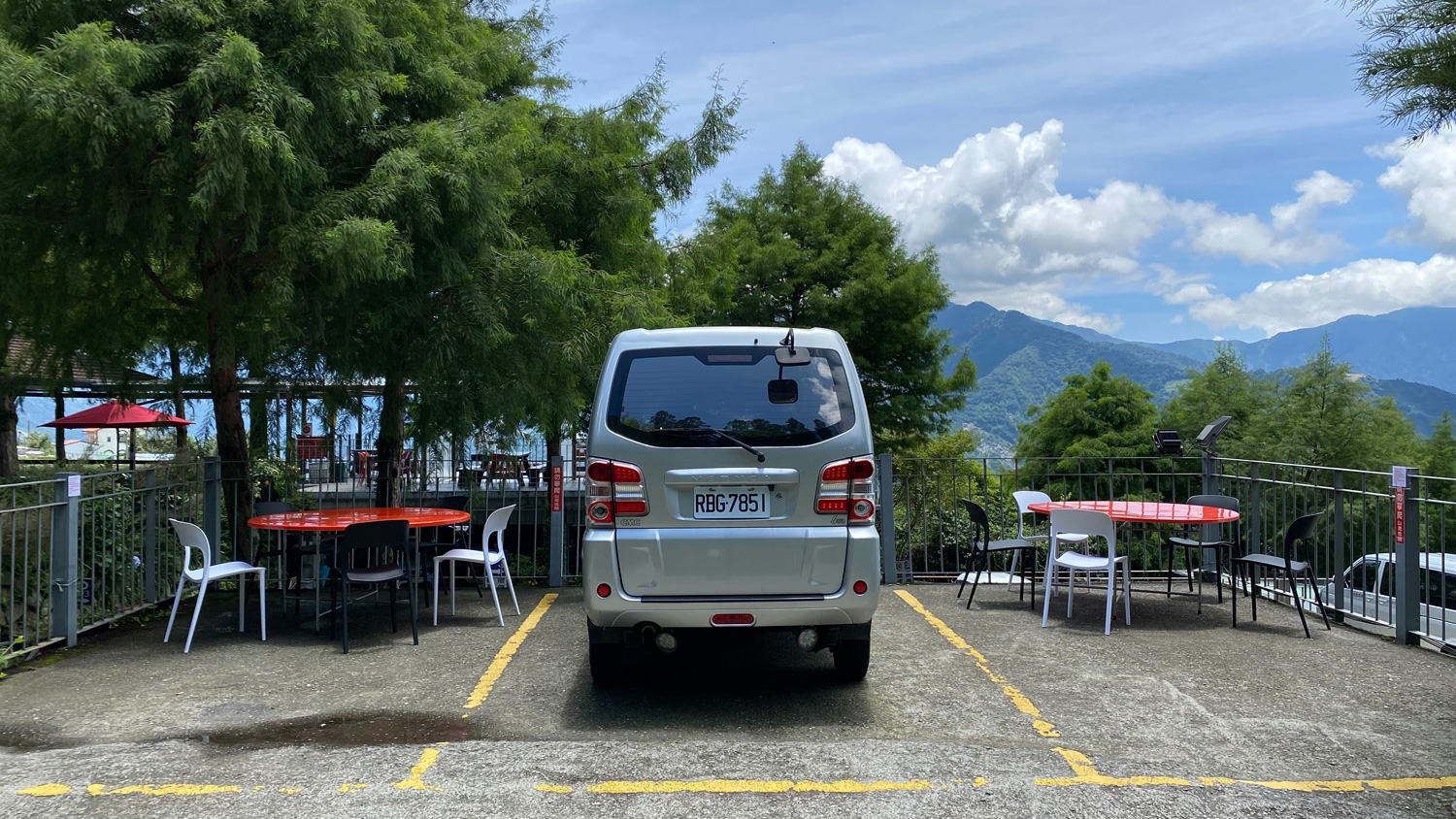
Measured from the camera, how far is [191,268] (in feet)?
32.2

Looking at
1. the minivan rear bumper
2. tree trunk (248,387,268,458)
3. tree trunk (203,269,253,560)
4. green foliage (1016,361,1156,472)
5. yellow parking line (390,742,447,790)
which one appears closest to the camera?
yellow parking line (390,742,447,790)

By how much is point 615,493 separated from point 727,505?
597 mm

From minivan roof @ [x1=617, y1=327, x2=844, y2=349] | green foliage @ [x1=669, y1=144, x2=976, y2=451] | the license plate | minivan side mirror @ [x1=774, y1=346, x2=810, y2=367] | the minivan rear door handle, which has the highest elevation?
green foliage @ [x1=669, y1=144, x2=976, y2=451]

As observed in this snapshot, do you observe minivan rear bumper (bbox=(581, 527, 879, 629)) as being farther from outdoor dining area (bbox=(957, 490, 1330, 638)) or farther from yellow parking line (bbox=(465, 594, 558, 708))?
outdoor dining area (bbox=(957, 490, 1330, 638))

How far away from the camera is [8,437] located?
19.2 metres

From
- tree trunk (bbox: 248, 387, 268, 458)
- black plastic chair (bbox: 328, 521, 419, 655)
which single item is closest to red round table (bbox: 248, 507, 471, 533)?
black plastic chair (bbox: 328, 521, 419, 655)

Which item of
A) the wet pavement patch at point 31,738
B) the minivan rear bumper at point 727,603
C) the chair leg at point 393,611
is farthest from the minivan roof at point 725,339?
the wet pavement patch at point 31,738

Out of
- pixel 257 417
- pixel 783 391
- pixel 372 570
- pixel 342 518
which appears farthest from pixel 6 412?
pixel 783 391

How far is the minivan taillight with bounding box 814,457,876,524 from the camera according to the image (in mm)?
5578

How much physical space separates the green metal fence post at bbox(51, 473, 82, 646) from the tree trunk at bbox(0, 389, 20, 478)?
461cm

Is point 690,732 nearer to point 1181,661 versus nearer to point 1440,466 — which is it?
point 1181,661

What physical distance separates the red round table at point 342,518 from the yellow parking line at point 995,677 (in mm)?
3953

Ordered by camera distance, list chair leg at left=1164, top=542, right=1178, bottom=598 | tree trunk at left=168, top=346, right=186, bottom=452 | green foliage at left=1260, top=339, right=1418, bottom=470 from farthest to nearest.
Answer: green foliage at left=1260, top=339, right=1418, bottom=470
tree trunk at left=168, top=346, right=186, bottom=452
chair leg at left=1164, top=542, right=1178, bottom=598

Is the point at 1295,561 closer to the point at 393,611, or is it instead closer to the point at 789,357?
the point at 789,357
